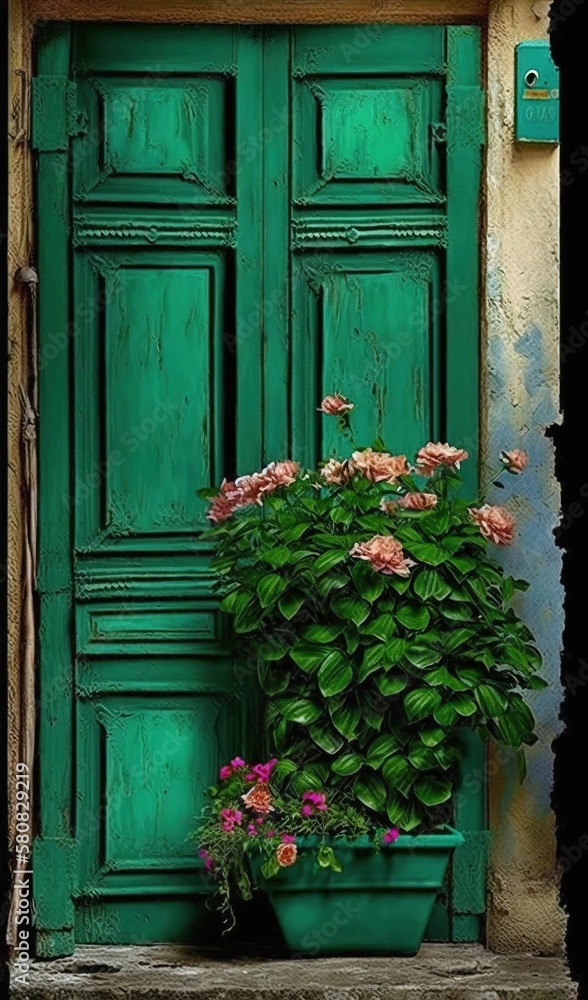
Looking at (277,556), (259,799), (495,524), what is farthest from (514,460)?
(259,799)

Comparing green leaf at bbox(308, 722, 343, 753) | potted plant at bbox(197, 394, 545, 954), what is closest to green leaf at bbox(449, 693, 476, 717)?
potted plant at bbox(197, 394, 545, 954)

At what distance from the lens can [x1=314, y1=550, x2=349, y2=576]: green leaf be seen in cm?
383

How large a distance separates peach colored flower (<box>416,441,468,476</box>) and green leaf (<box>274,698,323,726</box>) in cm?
72

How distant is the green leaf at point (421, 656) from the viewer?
3821 millimetres

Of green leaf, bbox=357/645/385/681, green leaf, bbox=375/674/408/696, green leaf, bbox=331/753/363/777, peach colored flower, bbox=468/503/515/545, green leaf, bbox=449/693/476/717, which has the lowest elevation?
green leaf, bbox=331/753/363/777

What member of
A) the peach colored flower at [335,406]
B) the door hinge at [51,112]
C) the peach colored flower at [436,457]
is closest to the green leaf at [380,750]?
the peach colored flower at [436,457]

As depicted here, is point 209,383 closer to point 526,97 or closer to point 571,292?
point 526,97

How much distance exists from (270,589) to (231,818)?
63 cm

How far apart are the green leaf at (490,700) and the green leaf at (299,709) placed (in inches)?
17.3

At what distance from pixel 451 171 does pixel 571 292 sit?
3.44m

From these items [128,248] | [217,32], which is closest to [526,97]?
[217,32]

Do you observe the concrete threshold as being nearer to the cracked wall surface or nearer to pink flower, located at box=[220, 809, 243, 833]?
the cracked wall surface

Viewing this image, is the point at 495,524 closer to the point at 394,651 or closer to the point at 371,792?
the point at 394,651

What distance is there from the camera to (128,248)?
14.0 ft
